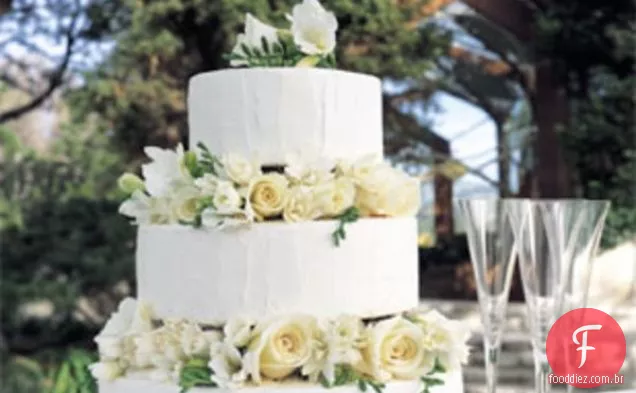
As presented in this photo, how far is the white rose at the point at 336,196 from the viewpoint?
36.6 inches

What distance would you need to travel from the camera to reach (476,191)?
3641 millimetres

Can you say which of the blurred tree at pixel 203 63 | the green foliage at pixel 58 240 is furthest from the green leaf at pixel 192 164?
the green foliage at pixel 58 240

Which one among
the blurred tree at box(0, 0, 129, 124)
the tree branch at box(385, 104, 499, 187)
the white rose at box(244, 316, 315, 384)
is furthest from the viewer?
the blurred tree at box(0, 0, 129, 124)

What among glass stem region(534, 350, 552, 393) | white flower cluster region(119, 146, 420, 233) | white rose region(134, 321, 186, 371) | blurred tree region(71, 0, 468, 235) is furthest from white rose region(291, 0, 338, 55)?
blurred tree region(71, 0, 468, 235)

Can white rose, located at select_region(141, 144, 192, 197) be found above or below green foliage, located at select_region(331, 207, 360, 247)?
above

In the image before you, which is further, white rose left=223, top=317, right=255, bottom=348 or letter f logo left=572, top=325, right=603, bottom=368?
letter f logo left=572, top=325, right=603, bottom=368

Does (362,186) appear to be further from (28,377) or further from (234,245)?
(28,377)

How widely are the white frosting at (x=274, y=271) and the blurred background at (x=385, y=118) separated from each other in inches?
94.7

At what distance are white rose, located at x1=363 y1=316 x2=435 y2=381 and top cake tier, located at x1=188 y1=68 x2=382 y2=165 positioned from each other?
0.73 feet

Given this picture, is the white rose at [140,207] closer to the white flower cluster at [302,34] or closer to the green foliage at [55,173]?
the white flower cluster at [302,34]

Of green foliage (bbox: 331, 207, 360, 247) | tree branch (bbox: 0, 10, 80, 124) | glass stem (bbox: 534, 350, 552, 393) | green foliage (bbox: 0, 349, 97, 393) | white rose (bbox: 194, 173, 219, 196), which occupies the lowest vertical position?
green foliage (bbox: 0, 349, 97, 393)

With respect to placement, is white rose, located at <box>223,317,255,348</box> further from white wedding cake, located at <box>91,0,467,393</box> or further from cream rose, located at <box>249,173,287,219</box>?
cream rose, located at <box>249,173,287,219</box>

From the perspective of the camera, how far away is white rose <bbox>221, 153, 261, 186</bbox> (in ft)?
3.01

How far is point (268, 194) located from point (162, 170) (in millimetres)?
152
